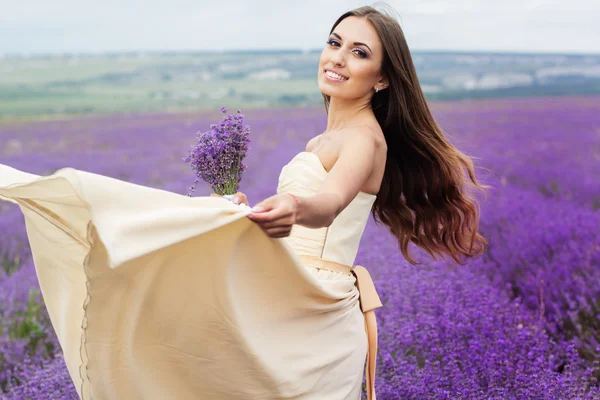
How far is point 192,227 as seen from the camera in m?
1.28

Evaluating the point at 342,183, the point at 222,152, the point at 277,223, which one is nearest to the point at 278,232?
the point at 277,223

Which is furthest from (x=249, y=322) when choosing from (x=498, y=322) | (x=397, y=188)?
(x=498, y=322)

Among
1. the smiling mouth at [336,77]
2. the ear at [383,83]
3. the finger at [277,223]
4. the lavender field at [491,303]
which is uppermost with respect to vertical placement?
the smiling mouth at [336,77]

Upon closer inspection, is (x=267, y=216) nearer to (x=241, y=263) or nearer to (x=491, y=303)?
(x=241, y=263)

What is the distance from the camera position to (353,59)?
1.85 m

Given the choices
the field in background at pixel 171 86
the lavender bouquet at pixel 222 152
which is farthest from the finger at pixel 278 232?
the field in background at pixel 171 86

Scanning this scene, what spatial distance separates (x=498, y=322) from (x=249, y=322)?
1.55 meters

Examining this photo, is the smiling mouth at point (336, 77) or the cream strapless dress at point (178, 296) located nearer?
the cream strapless dress at point (178, 296)

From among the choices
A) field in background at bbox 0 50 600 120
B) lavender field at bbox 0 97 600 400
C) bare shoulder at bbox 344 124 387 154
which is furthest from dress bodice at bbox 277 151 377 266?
field in background at bbox 0 50 600 120

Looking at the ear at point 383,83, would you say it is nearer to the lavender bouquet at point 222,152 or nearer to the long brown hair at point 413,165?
the long brown hair at point 413,165

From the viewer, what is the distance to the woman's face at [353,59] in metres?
1.84

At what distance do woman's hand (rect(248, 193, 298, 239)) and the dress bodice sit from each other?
15.3 inches

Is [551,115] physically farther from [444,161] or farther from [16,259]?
[444,161]

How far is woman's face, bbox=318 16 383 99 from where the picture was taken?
6.05 feet
